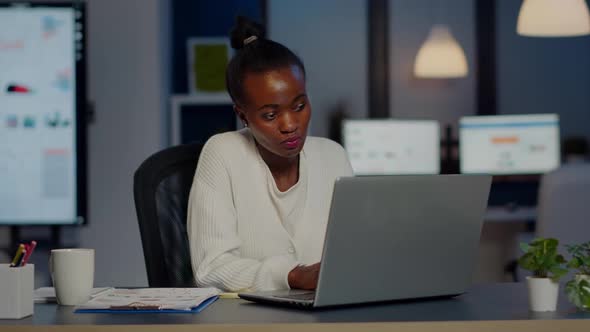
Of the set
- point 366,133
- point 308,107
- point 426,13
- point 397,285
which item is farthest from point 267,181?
point 426,13

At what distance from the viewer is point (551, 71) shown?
645 centimetres

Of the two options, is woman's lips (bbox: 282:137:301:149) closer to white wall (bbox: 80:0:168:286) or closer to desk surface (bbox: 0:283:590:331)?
desk surface (bbox: 0:283:590:331)

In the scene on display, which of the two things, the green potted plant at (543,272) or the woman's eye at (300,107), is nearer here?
the green potted plant at (543,272)

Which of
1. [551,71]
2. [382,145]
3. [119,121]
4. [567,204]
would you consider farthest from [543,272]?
[551,71]

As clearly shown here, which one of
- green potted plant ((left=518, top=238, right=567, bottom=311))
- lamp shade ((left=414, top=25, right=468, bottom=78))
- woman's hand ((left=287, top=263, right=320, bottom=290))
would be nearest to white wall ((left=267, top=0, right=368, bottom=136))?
lamp shade ((left=414, top=25, right=468, bottom=78))

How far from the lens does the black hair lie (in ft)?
7.00

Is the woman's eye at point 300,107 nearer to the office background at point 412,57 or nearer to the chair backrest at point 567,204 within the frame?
the chair backrest at point 567,204

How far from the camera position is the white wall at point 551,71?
21.1 feet

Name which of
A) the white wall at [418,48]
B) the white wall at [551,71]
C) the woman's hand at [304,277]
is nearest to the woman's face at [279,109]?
the woman's hand at [304,277]

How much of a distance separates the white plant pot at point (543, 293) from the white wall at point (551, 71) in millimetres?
4950

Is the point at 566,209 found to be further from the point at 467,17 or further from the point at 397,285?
the point at 467,17

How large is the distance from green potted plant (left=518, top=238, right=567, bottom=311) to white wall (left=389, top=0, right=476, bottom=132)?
4.79 meters

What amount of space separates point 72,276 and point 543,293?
2.47 feet

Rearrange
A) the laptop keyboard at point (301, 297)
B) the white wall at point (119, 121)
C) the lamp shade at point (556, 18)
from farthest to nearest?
1. the lamp shade at point (556, 18)
2. the white wall at point (119, 121)
3. the laptop keyboard at point (301, 297)
